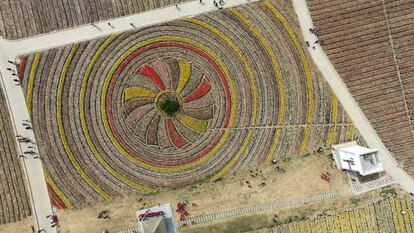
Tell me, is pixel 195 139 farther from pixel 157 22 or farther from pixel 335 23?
pixel 335 23

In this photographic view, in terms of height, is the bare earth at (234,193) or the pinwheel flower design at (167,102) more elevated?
the pinwheel flower design at (167,102)

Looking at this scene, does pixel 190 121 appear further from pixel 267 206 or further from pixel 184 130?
pixel 267 206

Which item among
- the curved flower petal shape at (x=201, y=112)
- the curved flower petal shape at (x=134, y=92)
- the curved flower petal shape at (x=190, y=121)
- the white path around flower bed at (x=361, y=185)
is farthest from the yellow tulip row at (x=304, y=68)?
the curved flower petal shape at (x=134, y=92)

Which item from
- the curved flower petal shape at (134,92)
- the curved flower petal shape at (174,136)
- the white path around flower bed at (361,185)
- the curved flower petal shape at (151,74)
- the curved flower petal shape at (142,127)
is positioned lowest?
the white path around flower bed at (361,185)

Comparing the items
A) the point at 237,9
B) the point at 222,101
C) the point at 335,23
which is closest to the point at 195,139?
the point at 222,101

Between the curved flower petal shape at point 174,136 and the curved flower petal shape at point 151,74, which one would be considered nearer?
the curved flower petal shape at point 151,74

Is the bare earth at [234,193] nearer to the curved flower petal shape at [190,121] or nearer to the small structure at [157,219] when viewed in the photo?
the small structure at [157,219]
